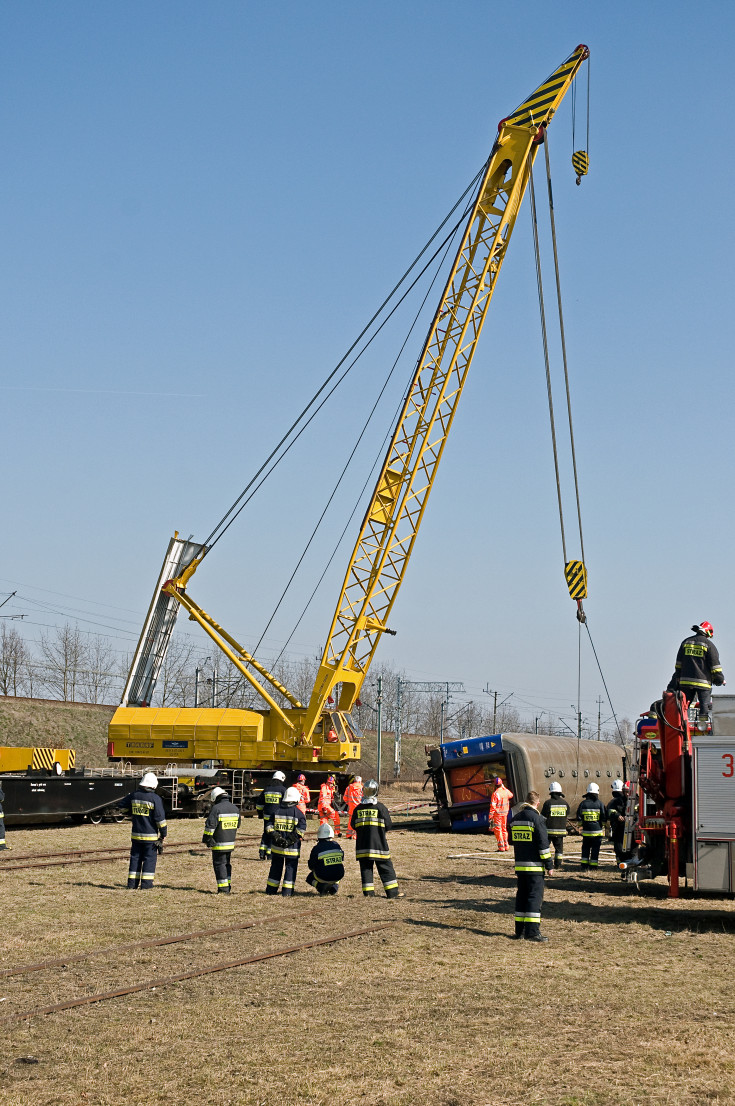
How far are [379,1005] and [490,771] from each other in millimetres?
18163

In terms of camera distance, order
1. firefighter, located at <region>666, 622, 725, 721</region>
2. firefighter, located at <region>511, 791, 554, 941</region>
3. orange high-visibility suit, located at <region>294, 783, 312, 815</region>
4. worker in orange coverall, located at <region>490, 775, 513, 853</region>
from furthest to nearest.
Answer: worker in orange coverall, located at <region>490, 775, 513, 853</region>
orange high-visibility suit, located at <region>294, 783, 312, 815</region>
firefighter, located at <region>666, 622, 725, 721</region>
firefighter, located at <region>511, 791, 554, 941</region>

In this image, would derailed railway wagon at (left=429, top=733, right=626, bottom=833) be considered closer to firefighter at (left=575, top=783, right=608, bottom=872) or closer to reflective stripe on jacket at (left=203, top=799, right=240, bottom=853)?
firefighter at (left=575, top=783, right=608, bottom=872)

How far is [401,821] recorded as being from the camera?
33125 mm

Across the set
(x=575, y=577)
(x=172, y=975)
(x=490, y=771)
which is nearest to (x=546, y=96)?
(x=575, y=577)

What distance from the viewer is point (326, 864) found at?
52.8 ft

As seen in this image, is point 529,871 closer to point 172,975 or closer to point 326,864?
point 172,975

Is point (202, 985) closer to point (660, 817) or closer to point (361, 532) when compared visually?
point (660, 817)

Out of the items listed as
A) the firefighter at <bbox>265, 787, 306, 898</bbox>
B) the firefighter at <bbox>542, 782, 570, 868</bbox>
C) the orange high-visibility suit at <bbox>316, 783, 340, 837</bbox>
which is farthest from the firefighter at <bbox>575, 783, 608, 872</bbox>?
the orange high-visibility suit at <bbox>316, 783, 340, 837</bbox>

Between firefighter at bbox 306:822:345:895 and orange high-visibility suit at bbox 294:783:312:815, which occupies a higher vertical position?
orange high-visibility suit at bbox 294:783:312:815

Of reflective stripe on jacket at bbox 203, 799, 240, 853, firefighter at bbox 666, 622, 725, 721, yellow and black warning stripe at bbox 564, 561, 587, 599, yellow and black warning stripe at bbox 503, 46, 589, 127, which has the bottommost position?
reflective stripe on jacket at bbox 203, 799, 240, 853

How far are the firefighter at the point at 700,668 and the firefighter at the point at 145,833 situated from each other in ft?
25.5

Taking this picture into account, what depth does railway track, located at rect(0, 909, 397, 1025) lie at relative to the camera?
354 inches

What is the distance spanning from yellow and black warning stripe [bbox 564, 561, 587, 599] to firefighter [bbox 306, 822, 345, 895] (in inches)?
375

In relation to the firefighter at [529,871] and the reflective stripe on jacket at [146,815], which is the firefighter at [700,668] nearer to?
the firefighter at [529,871]
